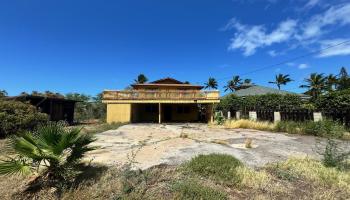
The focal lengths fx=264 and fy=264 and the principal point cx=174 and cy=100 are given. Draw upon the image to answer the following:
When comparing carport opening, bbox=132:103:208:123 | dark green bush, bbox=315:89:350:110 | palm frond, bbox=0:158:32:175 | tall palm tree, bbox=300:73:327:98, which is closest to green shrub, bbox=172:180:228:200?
palm frond, bbox=0:158:32:175

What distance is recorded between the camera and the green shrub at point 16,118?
1368 centimetres

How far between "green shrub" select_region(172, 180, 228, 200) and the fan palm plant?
88.9 inches

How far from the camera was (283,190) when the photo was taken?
5641 mm

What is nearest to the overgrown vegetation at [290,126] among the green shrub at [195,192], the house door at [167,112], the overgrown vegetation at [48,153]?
the house door at [167,112]

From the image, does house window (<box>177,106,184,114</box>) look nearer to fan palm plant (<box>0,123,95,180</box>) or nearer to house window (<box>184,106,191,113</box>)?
house window (<box>184,106,191,113</box>)

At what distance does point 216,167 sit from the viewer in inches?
253

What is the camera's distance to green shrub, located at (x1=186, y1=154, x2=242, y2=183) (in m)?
6.06

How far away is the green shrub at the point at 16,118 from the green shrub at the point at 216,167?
34.8 feet

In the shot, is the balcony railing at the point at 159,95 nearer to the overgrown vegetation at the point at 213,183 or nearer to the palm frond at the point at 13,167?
the overgrown vegetation at the point at 213,183

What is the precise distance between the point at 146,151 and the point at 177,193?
154 inches

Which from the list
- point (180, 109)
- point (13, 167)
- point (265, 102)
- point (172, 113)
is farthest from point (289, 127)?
point (13, 167)

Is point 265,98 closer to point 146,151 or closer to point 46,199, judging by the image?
point 146,151

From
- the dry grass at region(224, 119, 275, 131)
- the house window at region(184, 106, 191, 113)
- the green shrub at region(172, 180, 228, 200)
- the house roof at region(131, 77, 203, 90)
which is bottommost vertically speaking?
the green shrub at region(172, 180, 228, 200)

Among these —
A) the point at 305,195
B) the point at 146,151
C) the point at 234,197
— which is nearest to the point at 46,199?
the point at 234,197
